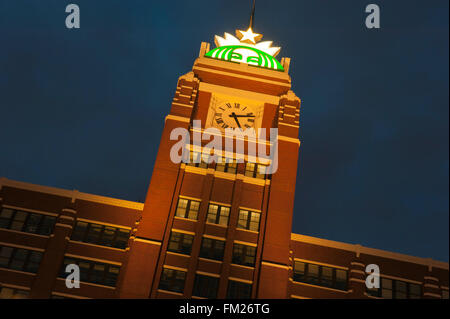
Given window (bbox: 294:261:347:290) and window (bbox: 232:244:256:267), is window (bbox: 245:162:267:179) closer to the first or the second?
window (bbox: 232:244:256:267)

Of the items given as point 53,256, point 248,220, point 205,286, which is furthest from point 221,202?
point 53,256

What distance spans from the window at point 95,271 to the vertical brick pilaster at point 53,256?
771 millimetres

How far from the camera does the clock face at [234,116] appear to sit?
44781mm

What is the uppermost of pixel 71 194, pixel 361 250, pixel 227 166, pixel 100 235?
pixel 227 166

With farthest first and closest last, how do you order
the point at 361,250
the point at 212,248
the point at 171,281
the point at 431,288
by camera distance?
the point at 361,250 < the point at 431,288 < the point at 212,248 < the point at 171,281

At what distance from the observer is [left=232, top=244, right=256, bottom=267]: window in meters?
37.3

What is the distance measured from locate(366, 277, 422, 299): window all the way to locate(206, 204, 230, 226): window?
14.1 meters

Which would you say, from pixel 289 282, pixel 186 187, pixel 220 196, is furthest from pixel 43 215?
pixel 289 282

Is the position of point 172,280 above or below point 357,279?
below

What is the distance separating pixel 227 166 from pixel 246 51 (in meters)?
15.0

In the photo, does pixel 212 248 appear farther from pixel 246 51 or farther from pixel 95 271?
pixel 246 51

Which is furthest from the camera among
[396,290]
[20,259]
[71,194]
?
[396,290]

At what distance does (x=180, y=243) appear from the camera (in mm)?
37312
